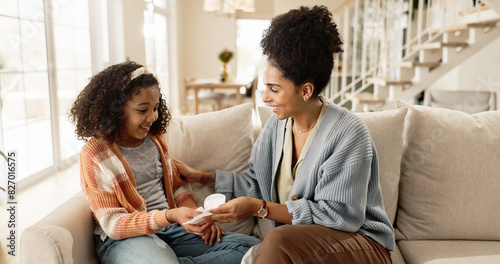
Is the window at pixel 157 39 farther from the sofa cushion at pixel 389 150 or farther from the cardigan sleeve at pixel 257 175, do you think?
the sofa cushion at pixel 389 150

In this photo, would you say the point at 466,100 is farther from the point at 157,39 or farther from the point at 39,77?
the point at 157,39

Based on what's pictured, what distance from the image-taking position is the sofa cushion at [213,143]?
1651 millimetres

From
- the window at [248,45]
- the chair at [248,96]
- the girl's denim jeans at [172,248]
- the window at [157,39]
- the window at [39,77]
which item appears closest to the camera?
the girl's denim jeans at [172,248]

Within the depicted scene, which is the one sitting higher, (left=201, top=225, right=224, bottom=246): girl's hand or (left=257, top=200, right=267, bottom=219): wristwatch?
(left=257, top=200, right=267, bottom=219): wristwatch

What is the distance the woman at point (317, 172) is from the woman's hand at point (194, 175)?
1.16ft

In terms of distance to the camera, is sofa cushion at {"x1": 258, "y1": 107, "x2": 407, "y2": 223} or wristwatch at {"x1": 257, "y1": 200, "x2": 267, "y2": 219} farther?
sofa cushion at {"x1": 258, "y1": 107, "x2": 407, "y2": 223}

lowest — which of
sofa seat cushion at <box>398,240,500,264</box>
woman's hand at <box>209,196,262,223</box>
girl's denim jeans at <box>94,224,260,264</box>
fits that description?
sofa seat cushion at <box>398,240,500,264</box>

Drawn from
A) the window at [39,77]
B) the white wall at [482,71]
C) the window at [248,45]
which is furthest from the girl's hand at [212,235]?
the window at [248,45]

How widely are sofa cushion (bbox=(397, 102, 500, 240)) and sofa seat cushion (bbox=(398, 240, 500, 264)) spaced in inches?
1.2

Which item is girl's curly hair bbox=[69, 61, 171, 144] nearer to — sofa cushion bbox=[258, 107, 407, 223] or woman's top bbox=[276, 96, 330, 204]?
woman's top bbox=[276, 96, 330, 204]

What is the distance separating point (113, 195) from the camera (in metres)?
1.29

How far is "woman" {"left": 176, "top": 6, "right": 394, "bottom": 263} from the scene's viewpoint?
3.86 feet

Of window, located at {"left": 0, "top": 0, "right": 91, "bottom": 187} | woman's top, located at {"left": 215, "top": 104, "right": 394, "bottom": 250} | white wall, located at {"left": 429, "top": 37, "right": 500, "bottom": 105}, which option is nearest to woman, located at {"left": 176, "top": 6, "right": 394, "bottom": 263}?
woman's top, located at {"left": 215, "top": 104, "right": 394, "bottom": 250}

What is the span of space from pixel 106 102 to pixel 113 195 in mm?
290
